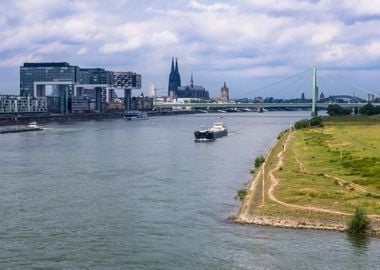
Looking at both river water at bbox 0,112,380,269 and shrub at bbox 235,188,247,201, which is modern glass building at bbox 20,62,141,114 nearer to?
river water at bbox 0,112,380,269

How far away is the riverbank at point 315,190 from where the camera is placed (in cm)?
1513

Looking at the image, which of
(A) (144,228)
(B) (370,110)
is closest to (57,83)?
(B) (370,110)

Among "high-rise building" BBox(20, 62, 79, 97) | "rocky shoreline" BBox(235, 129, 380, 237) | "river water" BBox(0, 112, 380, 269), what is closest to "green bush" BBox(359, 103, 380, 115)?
"river water" BBox(0, 112, 380, 269)

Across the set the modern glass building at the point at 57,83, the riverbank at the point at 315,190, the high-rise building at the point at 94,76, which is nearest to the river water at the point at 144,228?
the riverbank at the point at 315,190

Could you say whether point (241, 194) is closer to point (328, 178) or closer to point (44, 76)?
point (328, 178)

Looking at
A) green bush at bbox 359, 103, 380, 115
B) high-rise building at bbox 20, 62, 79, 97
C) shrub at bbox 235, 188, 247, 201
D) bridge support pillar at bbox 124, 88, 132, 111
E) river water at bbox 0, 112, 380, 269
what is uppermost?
high-rise building at bbox 20, 62, 79, 97

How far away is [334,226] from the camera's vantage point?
47.6ft

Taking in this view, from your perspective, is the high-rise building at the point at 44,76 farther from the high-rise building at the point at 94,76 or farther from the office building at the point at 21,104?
the office building at the point at 21,104

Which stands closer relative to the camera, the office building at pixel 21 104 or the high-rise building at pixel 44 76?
the office building at pixel 21 104

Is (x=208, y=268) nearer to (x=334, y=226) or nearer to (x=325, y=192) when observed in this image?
(x=334, y=226)

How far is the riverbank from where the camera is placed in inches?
Answer: 596

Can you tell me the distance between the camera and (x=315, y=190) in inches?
727

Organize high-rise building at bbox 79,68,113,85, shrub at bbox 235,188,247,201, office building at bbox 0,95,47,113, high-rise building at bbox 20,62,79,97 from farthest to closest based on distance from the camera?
high-rise building at bbox 79,68,113,85, high-rise building at bbox 20,62,79,97, office building at bbox 0,95,47,113, shrub at bbox 235,188,247,201

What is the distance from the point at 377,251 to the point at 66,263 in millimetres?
5929
